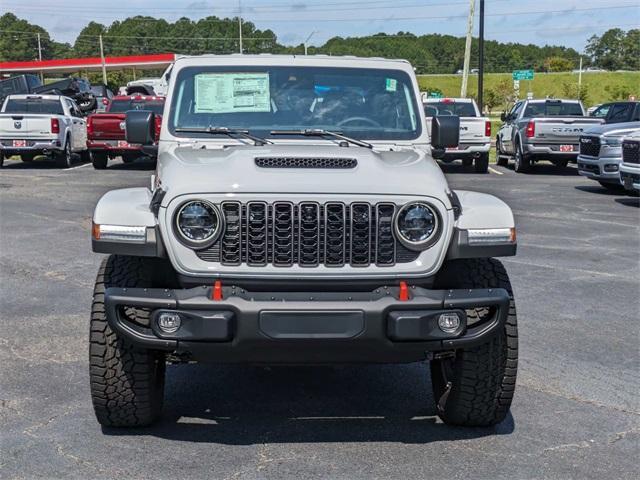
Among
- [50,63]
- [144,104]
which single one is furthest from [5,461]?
[50,63]

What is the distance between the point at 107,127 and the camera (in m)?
22.0

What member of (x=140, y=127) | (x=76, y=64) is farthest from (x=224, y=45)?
(x=140, y=127)

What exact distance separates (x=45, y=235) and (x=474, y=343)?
28.2ft

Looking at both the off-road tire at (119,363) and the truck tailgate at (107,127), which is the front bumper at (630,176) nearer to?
the truck tailgate at (107,127)

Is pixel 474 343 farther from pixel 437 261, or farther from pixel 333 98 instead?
pixel 333 98

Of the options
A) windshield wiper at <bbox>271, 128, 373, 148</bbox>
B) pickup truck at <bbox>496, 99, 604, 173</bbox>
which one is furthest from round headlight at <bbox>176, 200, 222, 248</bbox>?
pickup truck at <bbox>496, 99, 604, 173</bbox>

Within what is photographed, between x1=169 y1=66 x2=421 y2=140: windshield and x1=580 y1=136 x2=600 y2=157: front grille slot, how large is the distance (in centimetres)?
1212

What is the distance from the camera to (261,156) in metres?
4.90

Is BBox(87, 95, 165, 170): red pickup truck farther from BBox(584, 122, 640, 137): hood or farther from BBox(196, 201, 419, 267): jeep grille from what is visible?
BBox(196, 201, 419, 267): jeep grille

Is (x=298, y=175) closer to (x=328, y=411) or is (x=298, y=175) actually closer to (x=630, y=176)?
(x=328, y=411)

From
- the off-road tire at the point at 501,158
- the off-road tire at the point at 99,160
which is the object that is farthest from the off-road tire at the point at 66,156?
the off-road tire at the point at 501,158

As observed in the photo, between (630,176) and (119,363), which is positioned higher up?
(119,363)

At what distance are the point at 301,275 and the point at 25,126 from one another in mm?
18758

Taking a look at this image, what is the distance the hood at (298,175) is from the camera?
4.51m
